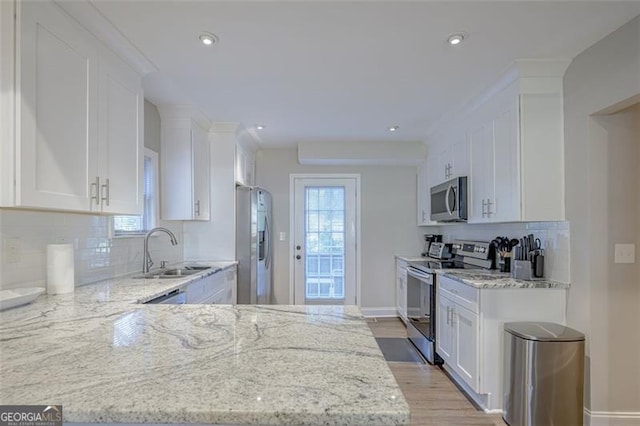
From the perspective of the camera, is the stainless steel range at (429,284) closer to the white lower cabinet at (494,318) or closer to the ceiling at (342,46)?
the white lower cabinet at (494,318)

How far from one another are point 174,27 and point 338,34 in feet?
2.92

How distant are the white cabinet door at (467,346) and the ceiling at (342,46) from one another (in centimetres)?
176

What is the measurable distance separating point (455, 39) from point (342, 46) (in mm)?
646

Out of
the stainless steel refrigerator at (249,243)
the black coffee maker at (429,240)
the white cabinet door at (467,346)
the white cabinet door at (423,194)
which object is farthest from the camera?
the black coffee maker at (429,240)

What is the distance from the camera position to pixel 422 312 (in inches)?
136

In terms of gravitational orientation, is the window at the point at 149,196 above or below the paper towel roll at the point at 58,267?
above

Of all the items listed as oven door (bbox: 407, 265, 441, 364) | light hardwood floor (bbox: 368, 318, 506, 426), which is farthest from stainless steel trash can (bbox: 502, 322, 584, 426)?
oven door (bbox: 407, 265, 441, 364)

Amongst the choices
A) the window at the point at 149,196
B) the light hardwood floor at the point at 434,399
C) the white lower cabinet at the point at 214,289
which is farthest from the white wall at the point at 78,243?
the light hardwood floor at the point at 434,399

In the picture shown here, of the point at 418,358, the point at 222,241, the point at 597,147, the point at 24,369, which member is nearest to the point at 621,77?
the point at 597,147

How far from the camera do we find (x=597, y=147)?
7.09ft

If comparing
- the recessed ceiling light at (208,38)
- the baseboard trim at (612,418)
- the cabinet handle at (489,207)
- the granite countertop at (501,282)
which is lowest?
the baseboard trim at (612,418)

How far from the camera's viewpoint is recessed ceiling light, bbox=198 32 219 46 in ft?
6.35

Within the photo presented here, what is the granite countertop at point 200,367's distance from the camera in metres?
0.72

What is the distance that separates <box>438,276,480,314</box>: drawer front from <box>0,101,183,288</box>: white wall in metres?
2.55
